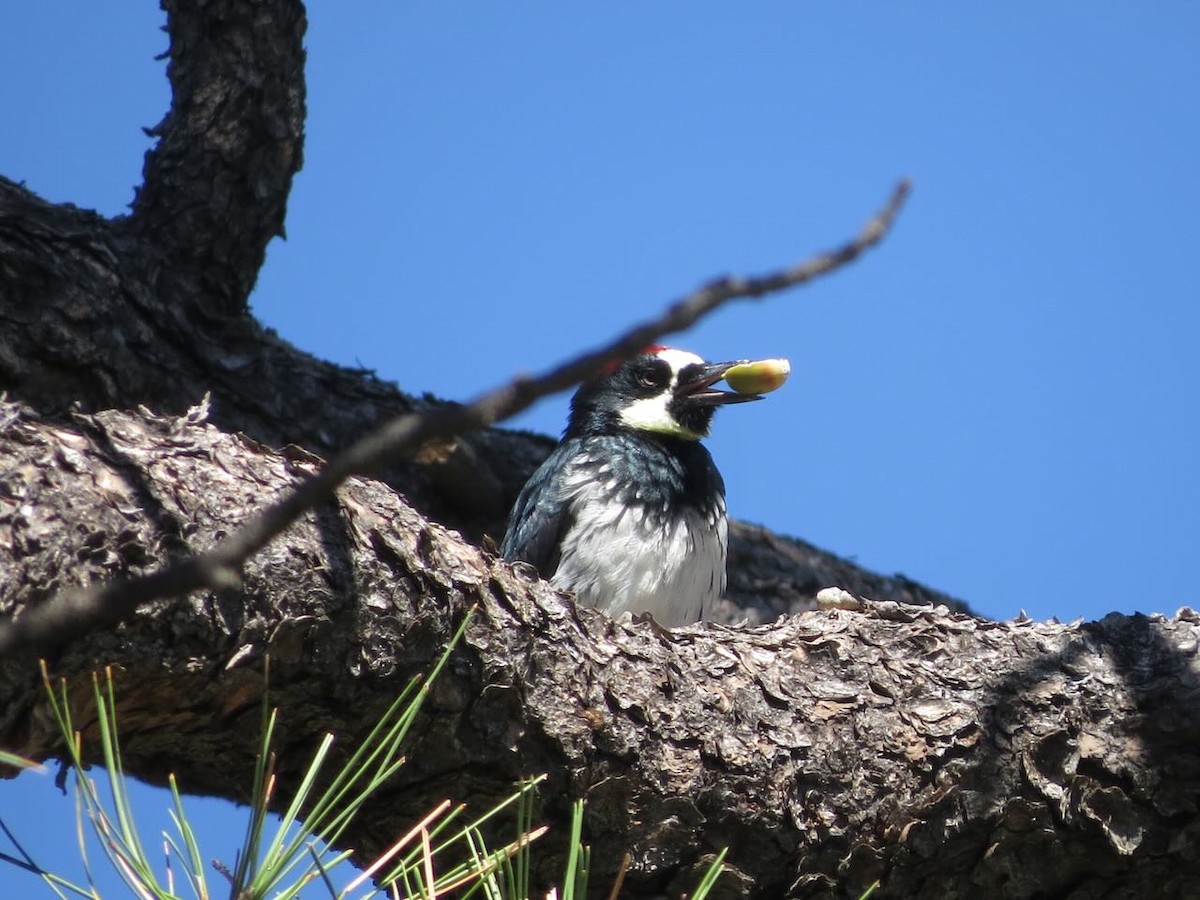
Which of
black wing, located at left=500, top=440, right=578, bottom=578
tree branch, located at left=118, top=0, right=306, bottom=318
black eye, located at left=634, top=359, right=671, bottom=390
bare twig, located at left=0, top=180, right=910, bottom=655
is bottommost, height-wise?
bare twig, located at left=0, top=180, right=910, bottom=655

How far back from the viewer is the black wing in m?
5.75

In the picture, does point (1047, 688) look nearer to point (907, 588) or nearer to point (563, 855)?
point (563, 855)

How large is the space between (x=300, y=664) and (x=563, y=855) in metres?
0.82

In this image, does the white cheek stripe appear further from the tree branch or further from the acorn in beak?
the tree branch

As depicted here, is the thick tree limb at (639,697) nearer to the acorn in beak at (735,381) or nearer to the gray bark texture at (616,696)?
the gray bark texture at (616,696)

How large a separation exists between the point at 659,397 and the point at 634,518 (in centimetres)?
109

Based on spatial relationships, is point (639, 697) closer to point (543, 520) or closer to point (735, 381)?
point (543, 520)

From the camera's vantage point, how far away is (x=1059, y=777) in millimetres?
3795

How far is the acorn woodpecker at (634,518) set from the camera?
18.3 feet

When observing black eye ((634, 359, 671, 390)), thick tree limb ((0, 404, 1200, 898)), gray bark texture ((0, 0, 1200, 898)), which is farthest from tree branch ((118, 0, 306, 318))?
thick tree limb ((0, 404, 1200, 898))

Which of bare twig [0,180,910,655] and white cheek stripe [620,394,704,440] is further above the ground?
white cheek stripe [620,394,704,440]

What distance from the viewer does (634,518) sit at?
224 inches

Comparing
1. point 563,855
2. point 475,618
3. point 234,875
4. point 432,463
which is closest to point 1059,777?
point 563,855

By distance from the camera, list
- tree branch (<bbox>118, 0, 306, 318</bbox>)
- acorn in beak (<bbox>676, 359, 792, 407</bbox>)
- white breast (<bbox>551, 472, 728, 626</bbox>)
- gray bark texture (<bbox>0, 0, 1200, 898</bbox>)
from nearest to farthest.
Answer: gray bark texture (<bbox>0, 0, 1200, 898</bbox>) → white breast (<bbox>551, 472, 728, 626</bbox>) → tree branch (<bbox>118, 0, 306, 318</bbox>) → acorn in beak (<bbox>676, 359, 792, 407</bbox>)
